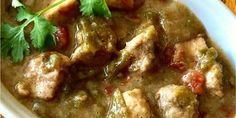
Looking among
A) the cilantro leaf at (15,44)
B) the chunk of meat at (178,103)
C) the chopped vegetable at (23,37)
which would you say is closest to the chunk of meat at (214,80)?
the chunk of meat at (178,103)

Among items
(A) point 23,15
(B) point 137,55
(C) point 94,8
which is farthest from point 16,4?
(B) point 137,55

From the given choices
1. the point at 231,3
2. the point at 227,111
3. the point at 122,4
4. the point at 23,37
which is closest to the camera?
the point at 23,37

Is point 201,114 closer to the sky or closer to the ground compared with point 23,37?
closer to the ground

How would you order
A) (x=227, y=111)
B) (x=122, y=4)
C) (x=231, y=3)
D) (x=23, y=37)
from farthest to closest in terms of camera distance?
(x=231, y=3)
(x=122, y=4)
(x=227, y=111)
(x=23, y=37)

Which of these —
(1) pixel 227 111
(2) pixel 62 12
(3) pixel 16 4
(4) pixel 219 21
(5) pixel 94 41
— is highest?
(3) pixel 16 4

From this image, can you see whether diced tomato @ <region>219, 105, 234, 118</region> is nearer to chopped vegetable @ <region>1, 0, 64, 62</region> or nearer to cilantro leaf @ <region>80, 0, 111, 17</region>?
cilantro leaf @ <region>80, 0, 111, 17</region>

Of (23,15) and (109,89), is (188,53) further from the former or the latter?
(23,15)

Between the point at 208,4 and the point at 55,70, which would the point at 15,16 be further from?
the point at 208,4
